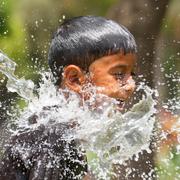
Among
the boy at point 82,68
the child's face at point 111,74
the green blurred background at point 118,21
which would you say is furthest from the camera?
the green blurred background at point 118,21

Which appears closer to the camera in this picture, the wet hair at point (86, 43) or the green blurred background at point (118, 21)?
the wet hair at point (86, 43)

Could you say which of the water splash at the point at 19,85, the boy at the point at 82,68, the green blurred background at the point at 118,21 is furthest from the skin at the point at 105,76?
the green blurred background at the point at 118,21

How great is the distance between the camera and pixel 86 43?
184 cm

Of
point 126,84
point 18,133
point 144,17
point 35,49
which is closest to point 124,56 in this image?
point 126,84

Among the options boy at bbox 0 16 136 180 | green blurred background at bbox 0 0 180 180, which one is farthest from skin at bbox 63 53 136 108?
green blurred background at bbox 0 0 180 180

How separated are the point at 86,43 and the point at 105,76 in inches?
4.8

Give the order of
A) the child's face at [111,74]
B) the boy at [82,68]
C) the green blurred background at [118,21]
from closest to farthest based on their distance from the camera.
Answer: the boy at [82,68]
the child's face at [111,74]
the green blurred background at [118,21]

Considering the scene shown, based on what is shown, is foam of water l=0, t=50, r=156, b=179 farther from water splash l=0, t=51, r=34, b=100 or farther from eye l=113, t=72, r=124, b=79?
water splash l=0, t=51, r=34, b=100

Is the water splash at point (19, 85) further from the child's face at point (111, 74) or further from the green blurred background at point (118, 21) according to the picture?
the green blurred background at point (118, 21)

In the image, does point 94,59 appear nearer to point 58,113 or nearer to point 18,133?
point 58,113

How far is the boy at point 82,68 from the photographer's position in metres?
1.69

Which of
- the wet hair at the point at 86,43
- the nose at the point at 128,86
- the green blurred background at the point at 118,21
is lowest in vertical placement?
the nose at the point at 128,86

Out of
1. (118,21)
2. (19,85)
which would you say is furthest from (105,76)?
(118,21)

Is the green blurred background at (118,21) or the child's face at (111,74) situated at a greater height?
the green blurred background at (118,21)
